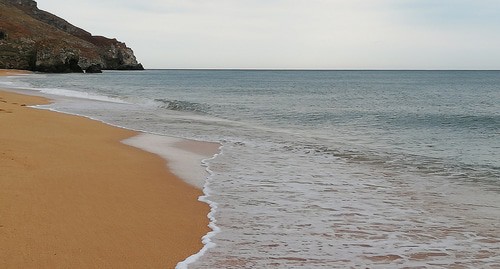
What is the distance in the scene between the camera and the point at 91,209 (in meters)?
7.42

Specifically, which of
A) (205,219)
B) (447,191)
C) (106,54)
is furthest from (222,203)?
(106,54)

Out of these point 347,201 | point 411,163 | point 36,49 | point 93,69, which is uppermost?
point 36,49

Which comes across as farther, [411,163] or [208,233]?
[411,163]

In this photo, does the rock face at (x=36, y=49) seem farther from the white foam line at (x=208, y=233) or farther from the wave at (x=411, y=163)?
the white foam line at (x=208, y=233)

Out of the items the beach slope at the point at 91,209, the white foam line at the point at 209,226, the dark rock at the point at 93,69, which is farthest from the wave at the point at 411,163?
the dark rock at the point at 93,69

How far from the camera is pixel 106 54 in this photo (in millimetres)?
169375

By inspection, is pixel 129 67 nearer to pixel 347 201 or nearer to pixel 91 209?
pixel 347 201

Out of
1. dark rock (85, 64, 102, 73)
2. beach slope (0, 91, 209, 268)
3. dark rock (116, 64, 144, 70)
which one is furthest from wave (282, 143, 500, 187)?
dark rock (116, 64, 144, 70)

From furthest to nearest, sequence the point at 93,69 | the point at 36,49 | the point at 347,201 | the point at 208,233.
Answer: the point at 93,69, the point at 36,49, the point at 347,201, the point at 208,233

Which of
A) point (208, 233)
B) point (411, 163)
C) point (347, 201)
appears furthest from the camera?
point (411, 163)

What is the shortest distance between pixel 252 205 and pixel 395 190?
3.45 metres

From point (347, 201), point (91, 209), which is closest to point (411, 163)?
point (347, 201)

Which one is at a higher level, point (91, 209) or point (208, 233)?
point (91, 209)

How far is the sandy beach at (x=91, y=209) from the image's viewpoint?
5559 millimetres
